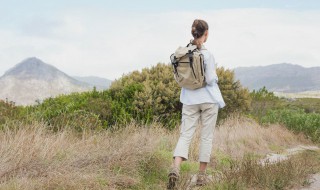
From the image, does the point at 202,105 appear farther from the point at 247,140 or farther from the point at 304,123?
the point at 304,123

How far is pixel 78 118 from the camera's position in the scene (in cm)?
1048

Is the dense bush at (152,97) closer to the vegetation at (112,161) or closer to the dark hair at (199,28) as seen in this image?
the vegetation at (112,161)

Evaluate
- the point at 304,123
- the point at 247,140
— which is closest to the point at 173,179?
the point at 247,140

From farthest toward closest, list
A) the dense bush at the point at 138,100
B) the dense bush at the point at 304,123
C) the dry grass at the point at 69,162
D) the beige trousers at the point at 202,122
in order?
the dense bush at the point at 304,123, the dense bush at the point at 138,100, the beige trousers at the point at 202,122, the dry grass at the point at 69,162

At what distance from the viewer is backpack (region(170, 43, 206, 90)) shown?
21.4 ft

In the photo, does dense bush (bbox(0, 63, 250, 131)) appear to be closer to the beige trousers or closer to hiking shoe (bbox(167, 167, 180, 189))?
the beige trousers

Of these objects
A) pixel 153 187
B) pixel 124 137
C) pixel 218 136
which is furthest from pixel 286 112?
pixel 153 187

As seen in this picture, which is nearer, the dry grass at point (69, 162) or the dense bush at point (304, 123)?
the dry grass at point (69, 162)

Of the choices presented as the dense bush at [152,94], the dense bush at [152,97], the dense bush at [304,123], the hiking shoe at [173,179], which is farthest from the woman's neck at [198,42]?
the dense bush at [304,123]

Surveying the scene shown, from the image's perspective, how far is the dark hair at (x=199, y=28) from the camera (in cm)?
666

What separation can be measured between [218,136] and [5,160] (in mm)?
7072

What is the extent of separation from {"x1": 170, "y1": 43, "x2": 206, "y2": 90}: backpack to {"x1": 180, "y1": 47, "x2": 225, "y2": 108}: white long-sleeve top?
7 cm

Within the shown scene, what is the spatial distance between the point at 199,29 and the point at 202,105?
98 centimetres

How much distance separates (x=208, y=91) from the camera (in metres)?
6.70
